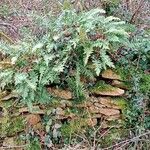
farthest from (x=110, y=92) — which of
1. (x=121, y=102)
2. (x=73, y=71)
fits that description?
(x=73, y=71)

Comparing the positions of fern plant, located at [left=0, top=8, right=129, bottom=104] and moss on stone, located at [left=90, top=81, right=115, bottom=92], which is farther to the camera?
moss on stone, located at [left=90, top=81, right=115, bottom=92]

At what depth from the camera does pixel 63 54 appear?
15.8 ft

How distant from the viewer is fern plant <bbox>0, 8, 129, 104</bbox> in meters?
4.73

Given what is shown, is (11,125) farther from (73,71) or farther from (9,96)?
(73,71)

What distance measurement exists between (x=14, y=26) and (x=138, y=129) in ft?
10.1

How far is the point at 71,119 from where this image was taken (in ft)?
16.9

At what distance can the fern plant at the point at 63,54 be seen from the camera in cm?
473

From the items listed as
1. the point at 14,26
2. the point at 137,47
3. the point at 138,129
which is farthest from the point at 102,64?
the point at 14,26

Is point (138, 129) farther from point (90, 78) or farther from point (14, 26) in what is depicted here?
point (14, 26)

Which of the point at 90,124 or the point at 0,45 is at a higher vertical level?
the point at 0,45

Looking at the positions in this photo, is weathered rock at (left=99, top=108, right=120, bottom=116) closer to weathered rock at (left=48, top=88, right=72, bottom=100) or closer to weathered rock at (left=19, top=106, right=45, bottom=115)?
weathered rock at (left=48, top=88, right=72, bottom=100)

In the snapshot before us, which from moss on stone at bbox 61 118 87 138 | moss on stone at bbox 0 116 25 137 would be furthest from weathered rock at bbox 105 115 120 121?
moss on stone at bbox 0 116 25 137

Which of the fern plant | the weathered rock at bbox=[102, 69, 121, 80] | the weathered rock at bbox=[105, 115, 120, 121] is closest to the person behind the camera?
the fern plant

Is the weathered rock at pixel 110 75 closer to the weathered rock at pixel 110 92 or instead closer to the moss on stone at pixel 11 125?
the weathered rock at pixel 110 92
